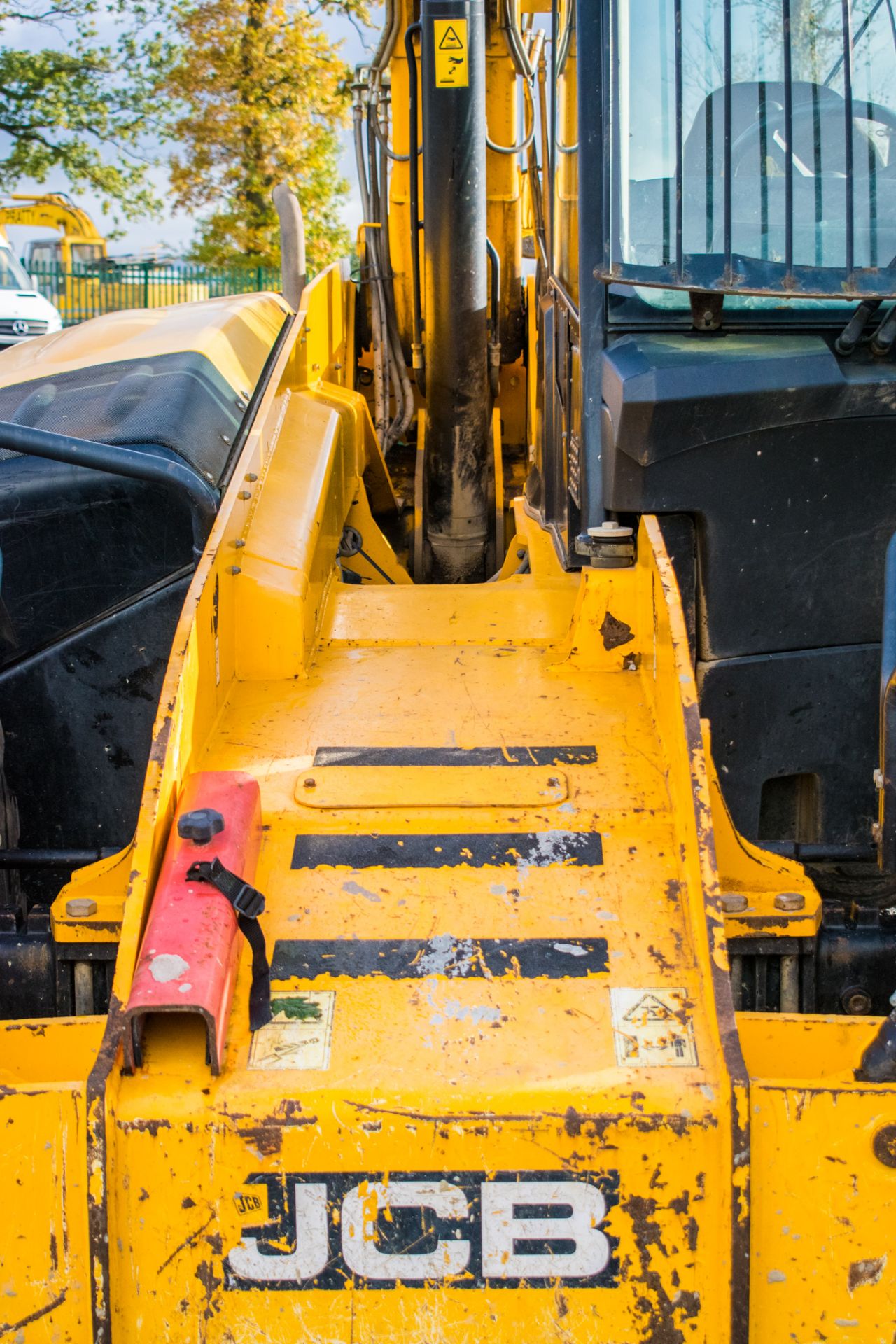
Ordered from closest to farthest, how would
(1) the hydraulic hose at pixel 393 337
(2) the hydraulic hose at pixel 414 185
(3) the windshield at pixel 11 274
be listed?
(2) the hydraulic hose at pixel 414 185
(1) the hydraulic hose at pixel 393 337
(3) the windshield at pixel 11 274

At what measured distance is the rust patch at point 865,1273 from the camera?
6.28ft

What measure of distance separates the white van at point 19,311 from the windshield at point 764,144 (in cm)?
1603

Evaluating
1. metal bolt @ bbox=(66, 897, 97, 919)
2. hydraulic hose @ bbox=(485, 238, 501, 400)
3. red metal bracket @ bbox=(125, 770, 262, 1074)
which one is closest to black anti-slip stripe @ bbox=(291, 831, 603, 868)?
red metal bracket @ bbox=(125, 770, 262, 1074)

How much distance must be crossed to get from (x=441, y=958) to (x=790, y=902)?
0.67m

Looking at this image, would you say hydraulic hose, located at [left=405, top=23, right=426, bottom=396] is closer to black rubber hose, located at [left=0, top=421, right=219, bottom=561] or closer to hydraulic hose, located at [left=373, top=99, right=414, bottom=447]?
hydraulic hose, located at [left=373, top=99, right=414, bottom=447]

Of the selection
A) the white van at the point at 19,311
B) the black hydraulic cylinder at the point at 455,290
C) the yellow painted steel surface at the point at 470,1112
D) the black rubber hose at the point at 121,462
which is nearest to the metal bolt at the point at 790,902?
the yellow painted steel surface at the point at 470,1112

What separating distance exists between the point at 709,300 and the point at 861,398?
0.37m

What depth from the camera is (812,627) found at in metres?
2.82

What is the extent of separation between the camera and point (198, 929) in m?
2.08

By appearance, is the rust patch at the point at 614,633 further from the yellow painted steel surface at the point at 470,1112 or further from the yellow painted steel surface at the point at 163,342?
the yellow painted steel surface at the point at 163,342

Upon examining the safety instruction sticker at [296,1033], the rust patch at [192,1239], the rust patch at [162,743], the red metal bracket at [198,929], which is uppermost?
the rust patch at [162,743]

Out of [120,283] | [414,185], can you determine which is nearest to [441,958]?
[414,185]

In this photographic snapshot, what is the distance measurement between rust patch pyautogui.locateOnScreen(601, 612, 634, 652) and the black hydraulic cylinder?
171 cm

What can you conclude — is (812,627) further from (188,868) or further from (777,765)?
(188,868)
